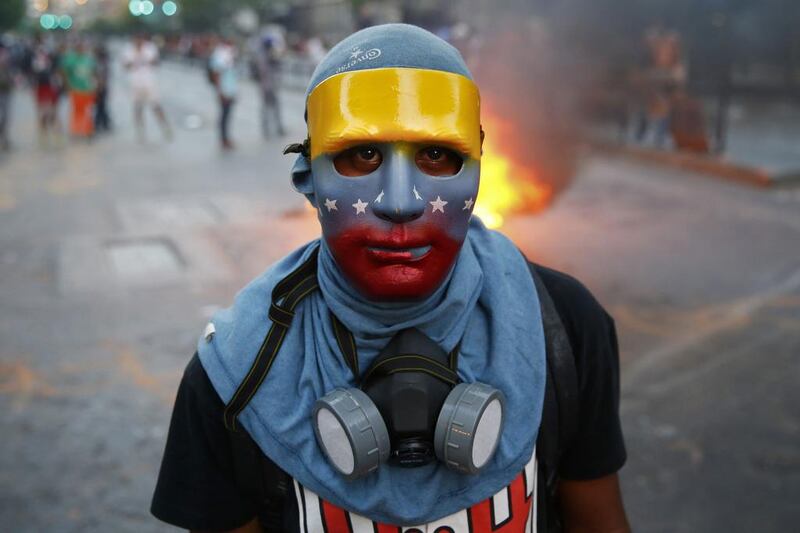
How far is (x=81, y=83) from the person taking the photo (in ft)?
51.0

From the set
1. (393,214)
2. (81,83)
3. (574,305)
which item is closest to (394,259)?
(393,214)

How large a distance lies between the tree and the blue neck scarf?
63475 millimetres

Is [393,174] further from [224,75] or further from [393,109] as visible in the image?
[224,75]

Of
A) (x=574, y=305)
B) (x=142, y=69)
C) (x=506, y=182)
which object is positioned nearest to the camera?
(x=574, y=305)

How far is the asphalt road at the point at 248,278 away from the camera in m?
3.98

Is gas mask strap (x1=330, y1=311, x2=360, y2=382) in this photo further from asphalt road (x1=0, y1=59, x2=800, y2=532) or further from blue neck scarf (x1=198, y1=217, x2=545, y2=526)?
asphalt road (x1=0, y1=59, x2=800, y2=532)

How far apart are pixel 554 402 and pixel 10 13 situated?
65046 millimetres

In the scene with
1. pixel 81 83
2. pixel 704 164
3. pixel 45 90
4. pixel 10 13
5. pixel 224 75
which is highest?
pixel 10 13

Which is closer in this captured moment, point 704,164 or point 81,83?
point 704,164

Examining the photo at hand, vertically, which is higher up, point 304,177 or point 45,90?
point 304,177

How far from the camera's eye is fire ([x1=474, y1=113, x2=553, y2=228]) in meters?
8.23

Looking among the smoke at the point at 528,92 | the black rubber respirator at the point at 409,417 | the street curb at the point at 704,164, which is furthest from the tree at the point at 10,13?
the black rubber respirator at the point at 409,417

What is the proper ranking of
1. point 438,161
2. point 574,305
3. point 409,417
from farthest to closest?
point 574,305 < point 438,161 < point 409,417

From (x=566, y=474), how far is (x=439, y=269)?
21.8 inches
